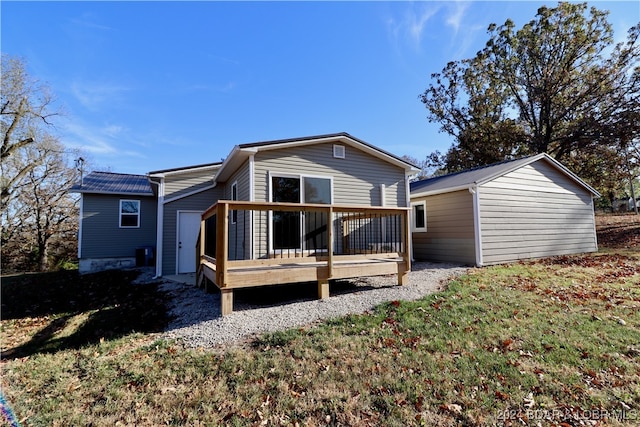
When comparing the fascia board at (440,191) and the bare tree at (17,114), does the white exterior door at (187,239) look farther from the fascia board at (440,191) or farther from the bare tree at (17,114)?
the bare tree at (17,114)

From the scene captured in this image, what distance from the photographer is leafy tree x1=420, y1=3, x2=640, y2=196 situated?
15.6m

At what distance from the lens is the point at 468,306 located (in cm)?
485

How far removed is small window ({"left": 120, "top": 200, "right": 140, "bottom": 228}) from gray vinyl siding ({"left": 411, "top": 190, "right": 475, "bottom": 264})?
1134cm

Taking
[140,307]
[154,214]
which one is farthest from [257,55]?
[140,307]

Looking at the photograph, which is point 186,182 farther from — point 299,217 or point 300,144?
point 299,217

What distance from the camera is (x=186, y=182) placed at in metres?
10.2

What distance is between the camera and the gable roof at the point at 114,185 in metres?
11.7

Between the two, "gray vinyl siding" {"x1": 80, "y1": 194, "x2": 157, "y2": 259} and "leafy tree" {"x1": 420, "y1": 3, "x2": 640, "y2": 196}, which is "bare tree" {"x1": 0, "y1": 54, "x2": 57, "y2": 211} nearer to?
"gray vinyl siding" {"x1": 80, "y1": 194, "x2": 157, "y2": 259}

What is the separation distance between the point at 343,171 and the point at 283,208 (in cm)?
372

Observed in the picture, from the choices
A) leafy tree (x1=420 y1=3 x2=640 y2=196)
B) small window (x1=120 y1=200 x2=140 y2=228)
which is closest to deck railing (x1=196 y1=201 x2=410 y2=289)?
small window (x1=120 y1=200 x2=140 y2=228)

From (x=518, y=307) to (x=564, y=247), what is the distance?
28.1 ft

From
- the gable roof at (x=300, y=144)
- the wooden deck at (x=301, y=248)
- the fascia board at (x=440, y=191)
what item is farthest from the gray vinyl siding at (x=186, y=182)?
the fascia board at (x=440, y=191)

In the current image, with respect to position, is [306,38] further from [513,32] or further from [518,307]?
[513,32]

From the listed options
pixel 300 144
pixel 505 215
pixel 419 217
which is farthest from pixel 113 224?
pixel 505 215
